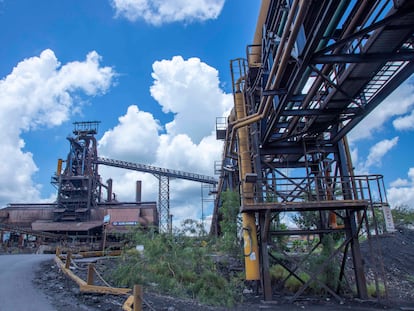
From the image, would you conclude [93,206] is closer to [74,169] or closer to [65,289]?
[74,169]

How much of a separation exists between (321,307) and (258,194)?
162 inches

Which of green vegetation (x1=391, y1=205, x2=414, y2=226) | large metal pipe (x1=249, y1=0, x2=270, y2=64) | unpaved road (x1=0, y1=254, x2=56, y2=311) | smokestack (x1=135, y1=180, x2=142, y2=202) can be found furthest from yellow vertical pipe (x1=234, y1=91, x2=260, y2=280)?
smokestack (x1=135, y1=180, x2=142, y2=202)

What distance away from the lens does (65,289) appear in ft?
29.6

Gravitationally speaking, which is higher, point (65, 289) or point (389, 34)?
point (389, 34)

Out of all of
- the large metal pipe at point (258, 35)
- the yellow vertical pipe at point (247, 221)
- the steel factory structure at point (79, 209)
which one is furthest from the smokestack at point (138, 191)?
the large metal pipe at point (258, 35)

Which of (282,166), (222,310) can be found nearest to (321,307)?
(222,310)

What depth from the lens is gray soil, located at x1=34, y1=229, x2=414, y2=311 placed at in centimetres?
764

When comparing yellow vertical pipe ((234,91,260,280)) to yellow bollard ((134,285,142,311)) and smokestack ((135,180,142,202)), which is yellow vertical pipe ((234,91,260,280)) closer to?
yellow bollard ((134,285,142,311))

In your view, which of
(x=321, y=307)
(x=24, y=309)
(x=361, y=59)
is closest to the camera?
(x=24, y=309)

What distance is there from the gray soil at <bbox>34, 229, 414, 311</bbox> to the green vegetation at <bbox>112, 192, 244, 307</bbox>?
776mm

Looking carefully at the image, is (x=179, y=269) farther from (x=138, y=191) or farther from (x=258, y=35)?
(x=138, y=191)

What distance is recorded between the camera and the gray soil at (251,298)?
764cm

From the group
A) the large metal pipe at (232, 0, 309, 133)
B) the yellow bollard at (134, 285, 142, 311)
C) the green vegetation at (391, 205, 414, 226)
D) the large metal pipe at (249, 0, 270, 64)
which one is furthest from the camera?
the green vegetation at (391, 205, 414, 226)

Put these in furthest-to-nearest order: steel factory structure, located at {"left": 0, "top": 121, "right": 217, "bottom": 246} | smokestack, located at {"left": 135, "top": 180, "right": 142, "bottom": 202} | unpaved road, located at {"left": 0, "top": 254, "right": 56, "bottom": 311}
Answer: smokestack, located at {"left": 135, "top": 180, "right": 142, "bottom": 202} < steel factory structure, located at {"left": 0, "top": 121, "right": 217, "bottom": 246} < unpaved road, located at {"left": 0, "top": 254, "right": 56, "bottom": 311}
